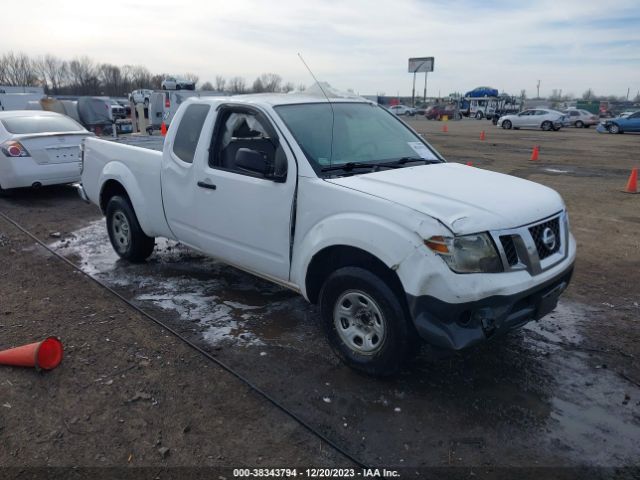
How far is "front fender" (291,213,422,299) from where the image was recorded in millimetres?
3182

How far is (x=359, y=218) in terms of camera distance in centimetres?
343

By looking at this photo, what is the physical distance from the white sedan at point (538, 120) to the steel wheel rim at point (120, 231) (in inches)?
1329

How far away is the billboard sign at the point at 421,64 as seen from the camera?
305 ft

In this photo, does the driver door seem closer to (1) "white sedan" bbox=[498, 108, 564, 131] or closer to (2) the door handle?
(2) the door handle

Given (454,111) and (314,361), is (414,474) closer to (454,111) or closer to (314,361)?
(314,361)

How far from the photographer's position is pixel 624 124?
101 feet

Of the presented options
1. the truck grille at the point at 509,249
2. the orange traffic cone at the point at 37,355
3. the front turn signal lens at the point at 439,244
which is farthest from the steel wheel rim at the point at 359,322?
the orange traffic cone at the point at 37,355

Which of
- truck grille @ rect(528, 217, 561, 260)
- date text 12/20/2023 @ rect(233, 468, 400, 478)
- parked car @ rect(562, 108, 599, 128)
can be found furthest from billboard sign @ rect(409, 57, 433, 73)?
date text 12/20/2023 @ rect(233, 468, 400, 478)

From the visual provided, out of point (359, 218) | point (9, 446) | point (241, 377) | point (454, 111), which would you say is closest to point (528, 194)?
point (359, 218)

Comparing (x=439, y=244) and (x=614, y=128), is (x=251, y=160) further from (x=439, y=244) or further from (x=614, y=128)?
(x=614, y=128)

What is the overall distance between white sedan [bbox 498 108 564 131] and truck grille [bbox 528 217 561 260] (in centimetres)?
3403

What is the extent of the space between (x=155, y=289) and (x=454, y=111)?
56021 millimetres

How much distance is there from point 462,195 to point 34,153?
8.27 meters

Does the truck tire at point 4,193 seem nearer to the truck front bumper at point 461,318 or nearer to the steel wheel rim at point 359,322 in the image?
the steel wheel rim at point 359,322
